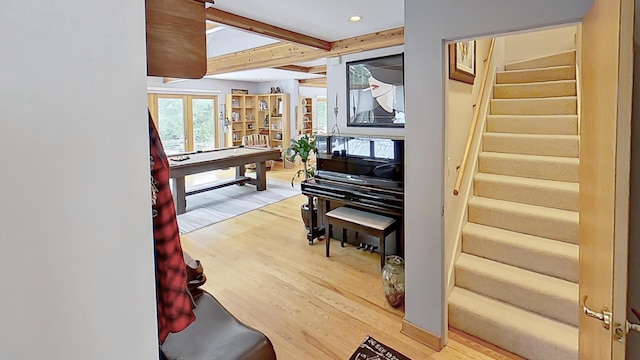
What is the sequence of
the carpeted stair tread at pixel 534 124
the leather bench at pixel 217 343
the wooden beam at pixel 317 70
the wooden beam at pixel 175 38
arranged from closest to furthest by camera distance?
the wooden beam at pixel 175 38 → the leather bench at pixel 217 343 → the carpeted stair tread at pixel 534 124 → the wooden beam at pixel 317 70

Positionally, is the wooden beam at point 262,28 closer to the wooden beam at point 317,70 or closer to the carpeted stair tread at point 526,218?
the carpeted stair tread at point 526,218

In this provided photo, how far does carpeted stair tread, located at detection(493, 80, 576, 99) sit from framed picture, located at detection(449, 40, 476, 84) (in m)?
1.21

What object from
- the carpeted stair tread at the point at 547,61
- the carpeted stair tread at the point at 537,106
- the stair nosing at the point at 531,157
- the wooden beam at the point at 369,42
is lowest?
the stair nosing at the point at 531,157

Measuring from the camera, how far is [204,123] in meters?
9.38

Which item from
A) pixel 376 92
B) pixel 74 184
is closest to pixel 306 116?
pixel 376 92

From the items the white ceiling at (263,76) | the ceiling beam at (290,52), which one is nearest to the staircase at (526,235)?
the ceiling beam at (290,52)

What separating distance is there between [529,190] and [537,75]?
1.95 metres

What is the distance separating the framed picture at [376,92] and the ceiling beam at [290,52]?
0.19 metres

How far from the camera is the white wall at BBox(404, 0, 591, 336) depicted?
1.99m

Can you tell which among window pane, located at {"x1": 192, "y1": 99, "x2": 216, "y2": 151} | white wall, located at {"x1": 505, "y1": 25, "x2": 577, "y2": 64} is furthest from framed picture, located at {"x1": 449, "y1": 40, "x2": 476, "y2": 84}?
window pane, located at {"x1": 192, "y1": 99, "x2": 216, "y2": 151}

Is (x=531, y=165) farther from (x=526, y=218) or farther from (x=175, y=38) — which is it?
(x=175, y=38)

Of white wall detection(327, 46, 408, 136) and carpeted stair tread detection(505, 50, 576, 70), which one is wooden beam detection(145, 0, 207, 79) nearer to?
white wall detection(327, 46, 408, 136)

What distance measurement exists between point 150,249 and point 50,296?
6.0 inches

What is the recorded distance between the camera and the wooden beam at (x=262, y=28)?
10.5ft
